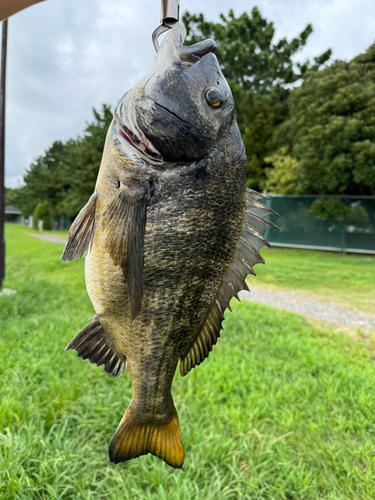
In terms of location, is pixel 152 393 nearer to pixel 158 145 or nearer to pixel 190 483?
pixel 158 145

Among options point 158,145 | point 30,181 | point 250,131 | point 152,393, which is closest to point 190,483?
point 152,393

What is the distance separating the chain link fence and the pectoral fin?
1294 centimetres

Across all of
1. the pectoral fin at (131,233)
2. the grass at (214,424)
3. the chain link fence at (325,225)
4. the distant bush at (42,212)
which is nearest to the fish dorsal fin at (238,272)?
the pectoral fin at (131,233)

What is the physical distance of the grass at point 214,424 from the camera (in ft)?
8.29

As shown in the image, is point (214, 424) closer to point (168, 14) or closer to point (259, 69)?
point (168, 14)

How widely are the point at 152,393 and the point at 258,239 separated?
66cm

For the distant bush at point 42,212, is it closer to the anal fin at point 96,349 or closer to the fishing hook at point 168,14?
the anal fin at point 96,349

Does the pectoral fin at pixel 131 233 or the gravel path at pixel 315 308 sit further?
the gravel path at pixel 315 308

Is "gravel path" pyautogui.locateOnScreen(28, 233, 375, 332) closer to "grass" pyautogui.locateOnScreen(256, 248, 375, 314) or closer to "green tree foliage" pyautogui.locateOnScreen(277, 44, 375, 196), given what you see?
"grass" pyautogui.locateOnScreen(256, 248, 375, 314)

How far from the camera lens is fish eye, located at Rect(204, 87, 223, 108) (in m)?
1.09

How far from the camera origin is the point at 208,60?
1.09m

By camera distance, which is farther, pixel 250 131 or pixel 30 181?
pixel 30 181

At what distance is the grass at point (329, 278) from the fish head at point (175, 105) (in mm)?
6841

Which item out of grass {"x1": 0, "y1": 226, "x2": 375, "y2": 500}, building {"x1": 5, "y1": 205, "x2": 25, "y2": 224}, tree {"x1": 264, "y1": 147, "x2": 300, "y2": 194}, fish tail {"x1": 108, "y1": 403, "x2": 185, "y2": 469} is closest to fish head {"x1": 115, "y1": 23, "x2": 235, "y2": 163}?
fish tail {"x1": 108, "y1": 403, "x2": 185, "y2": 469}
